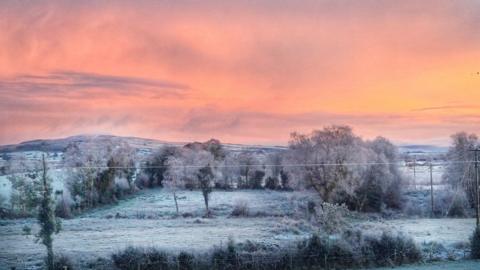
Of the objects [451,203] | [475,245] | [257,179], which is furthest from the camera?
[257,179]

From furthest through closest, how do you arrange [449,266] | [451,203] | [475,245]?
[451,203], [475,245], [449,266]

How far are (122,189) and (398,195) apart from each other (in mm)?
19541

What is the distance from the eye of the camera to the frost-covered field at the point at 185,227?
28.8 metres

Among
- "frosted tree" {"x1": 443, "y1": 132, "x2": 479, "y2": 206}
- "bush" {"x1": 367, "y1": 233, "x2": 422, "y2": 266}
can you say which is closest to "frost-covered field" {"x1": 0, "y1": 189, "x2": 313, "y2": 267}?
"bush" {"x1": 367, "y1": 233, "x2": 422, "y2": 266}

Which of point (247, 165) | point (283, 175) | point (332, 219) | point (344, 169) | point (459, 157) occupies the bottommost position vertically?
point (332, 219)

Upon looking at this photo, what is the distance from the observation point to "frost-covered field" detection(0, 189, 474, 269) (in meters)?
28.8

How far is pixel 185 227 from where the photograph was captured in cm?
3781

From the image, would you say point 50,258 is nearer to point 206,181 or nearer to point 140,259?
point 140,259

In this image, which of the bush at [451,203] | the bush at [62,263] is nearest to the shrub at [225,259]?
the bush at [62,263]

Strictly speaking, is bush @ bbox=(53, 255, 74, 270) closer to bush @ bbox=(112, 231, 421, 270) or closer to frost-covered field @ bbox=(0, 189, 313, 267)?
frost-covered field @ bbox=(0, 189, 313, 267)

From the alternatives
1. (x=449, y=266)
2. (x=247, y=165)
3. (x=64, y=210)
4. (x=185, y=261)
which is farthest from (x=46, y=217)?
(x=247, y=165)

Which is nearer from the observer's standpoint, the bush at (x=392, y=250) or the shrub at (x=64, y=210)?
the bush at (x=392, y=250)

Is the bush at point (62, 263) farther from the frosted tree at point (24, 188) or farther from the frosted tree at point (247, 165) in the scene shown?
the frosted tree at point (247, 165)

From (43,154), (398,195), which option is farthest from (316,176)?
(43,154)
